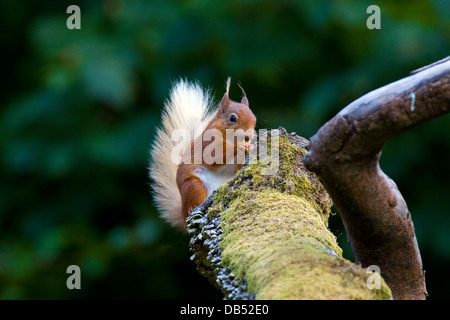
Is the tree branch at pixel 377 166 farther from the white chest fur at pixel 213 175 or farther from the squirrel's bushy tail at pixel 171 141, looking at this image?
the squirrel's bushy tail at pixel 171 141

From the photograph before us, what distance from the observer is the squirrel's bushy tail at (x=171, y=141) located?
10.7ft

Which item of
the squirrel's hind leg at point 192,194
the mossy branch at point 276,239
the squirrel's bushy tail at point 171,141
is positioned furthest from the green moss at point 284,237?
the squirrel's bushy tail at point 171,141

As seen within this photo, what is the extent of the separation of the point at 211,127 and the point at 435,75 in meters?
1.82

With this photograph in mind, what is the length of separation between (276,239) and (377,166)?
0.36 metres

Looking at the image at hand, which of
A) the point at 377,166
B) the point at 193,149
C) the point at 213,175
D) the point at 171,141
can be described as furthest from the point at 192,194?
the point at 377,166

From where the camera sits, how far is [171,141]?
3.28 meters

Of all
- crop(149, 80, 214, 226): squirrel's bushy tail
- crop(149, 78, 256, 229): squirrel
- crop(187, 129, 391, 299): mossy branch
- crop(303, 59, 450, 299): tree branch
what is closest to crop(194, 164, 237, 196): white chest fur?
crop(149, 78, 256, 229): squirrel

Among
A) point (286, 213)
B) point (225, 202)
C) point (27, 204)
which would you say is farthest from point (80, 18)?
point (286, 213)

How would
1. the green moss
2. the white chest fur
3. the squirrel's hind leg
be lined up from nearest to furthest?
1. the green moss
2. the squirrel's hind leg
3. the white chest fur

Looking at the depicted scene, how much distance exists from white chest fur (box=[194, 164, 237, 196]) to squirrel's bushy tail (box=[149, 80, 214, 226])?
0.28 meters

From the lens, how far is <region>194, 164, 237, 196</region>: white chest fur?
300 cm

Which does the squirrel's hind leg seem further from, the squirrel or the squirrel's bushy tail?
the squirrel's bushy tail

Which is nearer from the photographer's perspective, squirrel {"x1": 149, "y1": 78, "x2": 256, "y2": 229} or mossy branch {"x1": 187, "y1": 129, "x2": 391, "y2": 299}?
Result: mossy branch {"x1": 187, "y1": 129, "x2": 391, "y2": 299}

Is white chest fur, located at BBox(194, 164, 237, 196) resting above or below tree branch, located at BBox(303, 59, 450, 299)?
above
